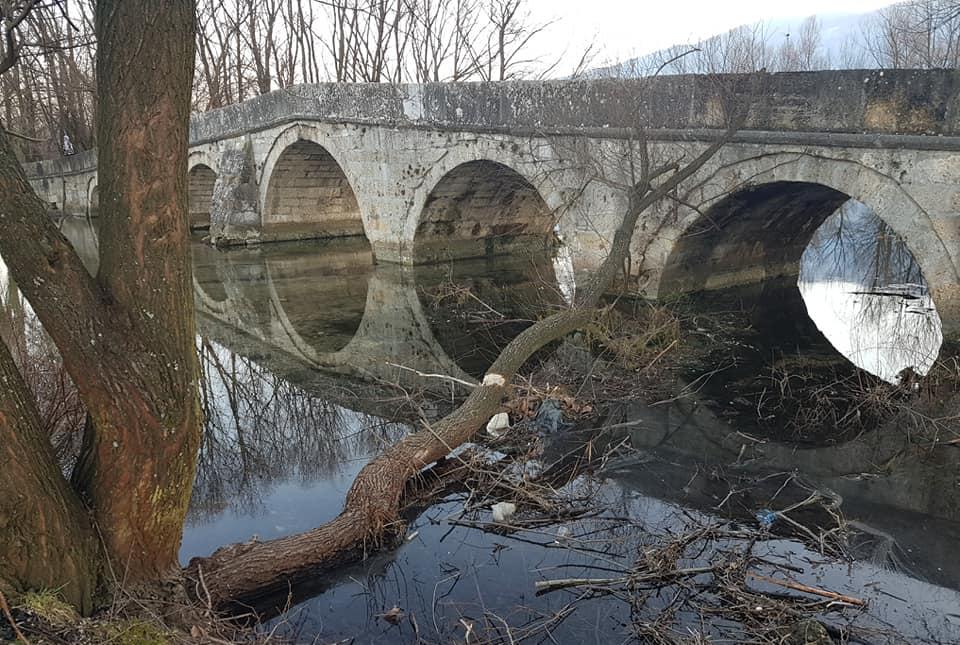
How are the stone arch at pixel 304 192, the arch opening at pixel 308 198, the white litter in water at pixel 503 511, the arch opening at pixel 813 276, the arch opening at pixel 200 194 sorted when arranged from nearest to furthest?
the white litter in water at pixel 503 511 < the arch opening at pixel 813 276 < the stone arch at pixel 304 192 < the arch opening at pixel 308 198 < the arch opening at pixel 200 194

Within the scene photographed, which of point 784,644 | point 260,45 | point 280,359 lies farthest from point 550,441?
point 260,45

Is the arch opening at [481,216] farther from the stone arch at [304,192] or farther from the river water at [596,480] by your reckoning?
the river water at [596,480]

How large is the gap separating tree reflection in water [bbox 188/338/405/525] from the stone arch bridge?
4.88 m

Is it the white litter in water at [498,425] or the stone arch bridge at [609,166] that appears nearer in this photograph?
the white litter in water at [498,425]

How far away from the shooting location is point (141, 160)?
2.74 metres

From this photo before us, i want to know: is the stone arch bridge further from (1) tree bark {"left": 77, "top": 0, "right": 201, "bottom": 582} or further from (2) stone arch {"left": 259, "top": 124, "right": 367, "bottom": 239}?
(1) tree bark {"left": 77, "top": 0, "right": 201, "bottom": 582}

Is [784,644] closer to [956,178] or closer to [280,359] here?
[956,178]

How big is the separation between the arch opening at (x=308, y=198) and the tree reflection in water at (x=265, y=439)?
985 cm

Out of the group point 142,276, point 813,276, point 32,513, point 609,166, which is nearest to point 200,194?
point 609,166

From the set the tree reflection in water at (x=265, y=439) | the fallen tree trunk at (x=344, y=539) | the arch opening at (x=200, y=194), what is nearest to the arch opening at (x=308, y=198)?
the arch opening at (x=200, y=194)

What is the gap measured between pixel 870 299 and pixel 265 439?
27.9 feet

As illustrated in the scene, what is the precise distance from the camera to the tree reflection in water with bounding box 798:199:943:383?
7562 millimetres

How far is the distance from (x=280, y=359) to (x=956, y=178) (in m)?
6.96

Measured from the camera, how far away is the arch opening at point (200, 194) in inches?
842
